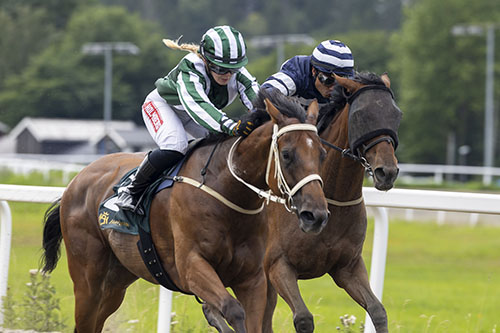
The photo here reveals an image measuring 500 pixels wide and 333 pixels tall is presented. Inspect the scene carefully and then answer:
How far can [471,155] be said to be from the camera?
155ft

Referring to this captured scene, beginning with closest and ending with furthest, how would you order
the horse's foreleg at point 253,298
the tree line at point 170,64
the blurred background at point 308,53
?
the horse's foreleg at point 253,298
the blurred background at point 308,53
the tree line at point 170,64

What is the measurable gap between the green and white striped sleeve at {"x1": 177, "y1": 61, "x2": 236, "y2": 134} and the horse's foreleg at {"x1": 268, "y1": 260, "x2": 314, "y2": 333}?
2.90 feet

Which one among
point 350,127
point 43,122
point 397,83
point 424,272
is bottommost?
point 350,127

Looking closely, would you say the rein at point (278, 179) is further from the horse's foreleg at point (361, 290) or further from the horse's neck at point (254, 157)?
the horse's foreleg at point (361, 290)

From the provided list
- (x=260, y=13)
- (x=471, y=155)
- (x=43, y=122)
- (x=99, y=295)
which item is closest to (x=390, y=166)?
(x=99, y=295)

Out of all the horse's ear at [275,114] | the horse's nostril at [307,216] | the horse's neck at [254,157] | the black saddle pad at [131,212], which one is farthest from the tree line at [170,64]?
the horse's nostril at [307,216]

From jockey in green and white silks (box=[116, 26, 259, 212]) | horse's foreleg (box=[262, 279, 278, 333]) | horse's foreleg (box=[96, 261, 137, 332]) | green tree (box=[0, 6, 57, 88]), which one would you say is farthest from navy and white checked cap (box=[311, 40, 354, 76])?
green tree (box=[0, 6, 57, 88])

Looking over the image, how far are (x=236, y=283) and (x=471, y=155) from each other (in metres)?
44.7

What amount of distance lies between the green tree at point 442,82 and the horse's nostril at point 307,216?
4397 centimetres

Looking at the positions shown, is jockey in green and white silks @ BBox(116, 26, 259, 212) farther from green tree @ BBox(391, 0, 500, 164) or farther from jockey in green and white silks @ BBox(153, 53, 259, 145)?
green tree @ BBox(391, 0, 500, 164)

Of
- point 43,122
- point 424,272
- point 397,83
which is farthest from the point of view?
point 397,83

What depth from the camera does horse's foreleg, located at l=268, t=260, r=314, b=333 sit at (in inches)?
173

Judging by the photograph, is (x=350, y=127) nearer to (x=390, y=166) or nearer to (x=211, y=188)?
(x=390, y=166)

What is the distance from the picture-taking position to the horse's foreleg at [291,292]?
4391 millimetres
